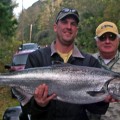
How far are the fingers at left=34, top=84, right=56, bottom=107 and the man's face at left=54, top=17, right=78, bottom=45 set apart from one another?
673 mm

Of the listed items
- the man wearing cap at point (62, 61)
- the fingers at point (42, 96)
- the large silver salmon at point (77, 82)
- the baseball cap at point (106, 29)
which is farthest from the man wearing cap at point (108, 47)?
the fingers at point (42, 96)

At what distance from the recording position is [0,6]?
31.0 metres

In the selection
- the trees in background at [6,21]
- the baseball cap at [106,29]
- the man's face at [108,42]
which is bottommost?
the trees in background at [6,21]

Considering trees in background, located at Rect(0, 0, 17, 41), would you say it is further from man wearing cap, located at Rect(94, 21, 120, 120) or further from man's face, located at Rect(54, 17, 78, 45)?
man's face, located at Rect(54, 17, 78, 45)

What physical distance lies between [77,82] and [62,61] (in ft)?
1.33

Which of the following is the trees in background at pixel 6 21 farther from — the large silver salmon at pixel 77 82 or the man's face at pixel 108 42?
the large silver salmon at pixel 77 82

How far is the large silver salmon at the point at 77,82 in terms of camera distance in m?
4.65

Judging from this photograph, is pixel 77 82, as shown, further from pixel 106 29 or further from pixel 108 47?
pixel 106 29

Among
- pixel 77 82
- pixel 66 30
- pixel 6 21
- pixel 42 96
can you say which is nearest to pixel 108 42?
pixel 66 30

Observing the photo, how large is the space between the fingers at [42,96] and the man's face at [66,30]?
0.67m

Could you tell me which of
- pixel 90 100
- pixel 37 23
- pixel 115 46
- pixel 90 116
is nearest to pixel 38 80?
pixel 90 100

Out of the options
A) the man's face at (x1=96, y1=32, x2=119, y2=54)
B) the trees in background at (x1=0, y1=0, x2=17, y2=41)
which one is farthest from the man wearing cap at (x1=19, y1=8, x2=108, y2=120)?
the trees in background at (x1=0, y1=0, x2=17, y2=41)

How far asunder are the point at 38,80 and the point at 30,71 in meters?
0.14

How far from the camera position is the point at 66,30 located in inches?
197
